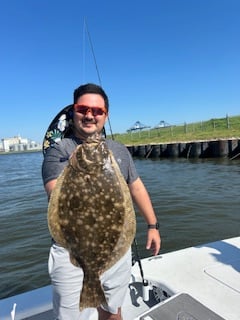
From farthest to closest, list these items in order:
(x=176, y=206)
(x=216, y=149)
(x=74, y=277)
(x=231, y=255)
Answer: (x=216, y=149) < (x=176, y=206) < (x=231, y=255) < (x=74, y=277)

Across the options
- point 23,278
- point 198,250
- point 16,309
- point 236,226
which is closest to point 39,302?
point 16,309

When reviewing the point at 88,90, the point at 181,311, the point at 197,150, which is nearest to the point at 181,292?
the point at 181,311

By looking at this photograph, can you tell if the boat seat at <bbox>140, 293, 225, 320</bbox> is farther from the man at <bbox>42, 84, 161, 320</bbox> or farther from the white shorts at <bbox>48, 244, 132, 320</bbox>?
the white shorts at <bbox>48, 244, 132, 320</bbox>

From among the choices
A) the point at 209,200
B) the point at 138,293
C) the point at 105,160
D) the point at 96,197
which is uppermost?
the point at 105,160

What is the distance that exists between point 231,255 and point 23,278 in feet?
14.3

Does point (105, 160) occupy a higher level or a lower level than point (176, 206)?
higher

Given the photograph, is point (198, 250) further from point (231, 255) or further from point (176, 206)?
point (176, 206)

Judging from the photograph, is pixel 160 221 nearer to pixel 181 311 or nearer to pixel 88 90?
pixel 181 311

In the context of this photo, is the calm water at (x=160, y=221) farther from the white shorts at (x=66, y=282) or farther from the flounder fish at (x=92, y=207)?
the flounder fish at (x=92, y=207)

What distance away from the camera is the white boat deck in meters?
3.00

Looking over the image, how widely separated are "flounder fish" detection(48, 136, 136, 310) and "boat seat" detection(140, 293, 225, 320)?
110cm

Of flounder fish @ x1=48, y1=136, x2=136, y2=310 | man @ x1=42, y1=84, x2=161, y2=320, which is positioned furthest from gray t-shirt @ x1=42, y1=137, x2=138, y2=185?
flounder fish @ x1=48, y1=136, x2=136, y2=310

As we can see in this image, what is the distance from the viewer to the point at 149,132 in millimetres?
57469

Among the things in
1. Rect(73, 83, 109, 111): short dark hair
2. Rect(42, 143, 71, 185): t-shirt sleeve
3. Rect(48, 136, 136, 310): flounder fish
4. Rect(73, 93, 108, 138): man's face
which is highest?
Rect(73, 83, 109, 111): short dark hair
